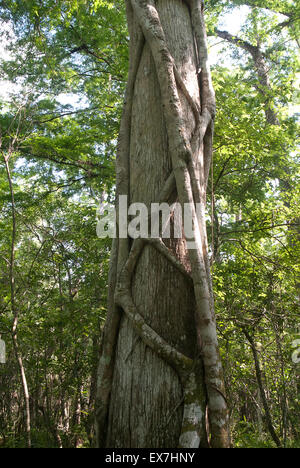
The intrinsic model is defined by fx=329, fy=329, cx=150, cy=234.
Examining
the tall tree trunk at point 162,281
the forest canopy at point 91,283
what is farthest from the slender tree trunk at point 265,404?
the tall tree trunk at point 162,281

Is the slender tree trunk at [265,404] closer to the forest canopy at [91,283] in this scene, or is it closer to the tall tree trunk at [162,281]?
the forest canopy at [91,283]

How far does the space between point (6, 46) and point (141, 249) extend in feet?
15.5

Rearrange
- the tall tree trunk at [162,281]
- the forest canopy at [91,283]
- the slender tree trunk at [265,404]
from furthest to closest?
the forest canopy at [91,283] → the slender tree trunk at [265,404] → the tall tree trunk at [162,281]

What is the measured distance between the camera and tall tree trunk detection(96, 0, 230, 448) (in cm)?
163

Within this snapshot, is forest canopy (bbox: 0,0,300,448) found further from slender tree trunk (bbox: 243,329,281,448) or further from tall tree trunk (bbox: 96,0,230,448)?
tall tree trunk (bbox: 96,0,230,448)

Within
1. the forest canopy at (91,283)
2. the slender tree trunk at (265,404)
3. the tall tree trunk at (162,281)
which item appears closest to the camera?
the tall tree trunk at (162,281)

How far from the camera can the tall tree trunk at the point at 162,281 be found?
1634 millimetres

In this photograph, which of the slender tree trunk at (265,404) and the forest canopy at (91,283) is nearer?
the slender tree trunk at (265,404)

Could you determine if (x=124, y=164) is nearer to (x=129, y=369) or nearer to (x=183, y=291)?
(x=183, y=291)

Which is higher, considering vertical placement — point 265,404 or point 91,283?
point 91,283

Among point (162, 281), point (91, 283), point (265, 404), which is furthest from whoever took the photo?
point (91, 283)

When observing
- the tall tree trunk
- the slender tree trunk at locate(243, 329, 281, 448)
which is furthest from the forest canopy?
the tall tree trunk

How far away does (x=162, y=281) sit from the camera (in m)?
1.89
